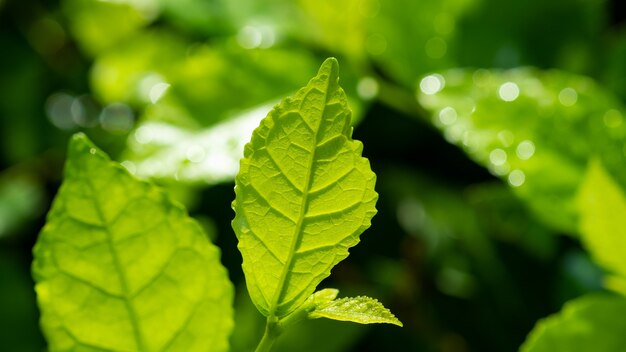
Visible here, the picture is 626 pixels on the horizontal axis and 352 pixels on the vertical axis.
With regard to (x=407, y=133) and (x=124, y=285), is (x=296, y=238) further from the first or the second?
(x=407, y=133)

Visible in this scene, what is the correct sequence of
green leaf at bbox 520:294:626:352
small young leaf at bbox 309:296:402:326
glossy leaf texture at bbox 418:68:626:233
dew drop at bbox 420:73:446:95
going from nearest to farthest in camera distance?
small young leaf at bbox 309:296:402:326
green leaf at bbox 520:294:626:352
glossy leaf texture at bbox 418:68:626:233
dew drop at bbox 420:73:446:95

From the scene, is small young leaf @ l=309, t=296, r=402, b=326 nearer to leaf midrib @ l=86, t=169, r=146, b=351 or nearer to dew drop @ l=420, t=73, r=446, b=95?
leaf midrib @ l=86, t=169, r=146, b=351

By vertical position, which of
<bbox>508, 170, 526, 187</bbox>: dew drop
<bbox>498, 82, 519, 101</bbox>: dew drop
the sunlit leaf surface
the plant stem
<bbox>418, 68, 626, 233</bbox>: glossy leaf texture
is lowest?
the plant stem

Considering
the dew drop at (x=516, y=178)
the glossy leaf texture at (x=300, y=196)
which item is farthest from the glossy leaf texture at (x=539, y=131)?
the glossy leaf texture at (x=300, y=196)

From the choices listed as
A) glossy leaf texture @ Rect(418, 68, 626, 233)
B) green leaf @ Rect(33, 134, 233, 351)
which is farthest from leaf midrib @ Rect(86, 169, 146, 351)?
glossy leaf texture @ Rect(418, 68, 626, 233)

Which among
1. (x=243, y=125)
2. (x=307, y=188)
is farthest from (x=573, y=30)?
(x=307, y=188)

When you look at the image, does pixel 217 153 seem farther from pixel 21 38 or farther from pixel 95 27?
pixel 21 38

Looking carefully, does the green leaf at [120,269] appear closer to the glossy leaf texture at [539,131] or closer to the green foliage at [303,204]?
the green foliage at [303,204]
